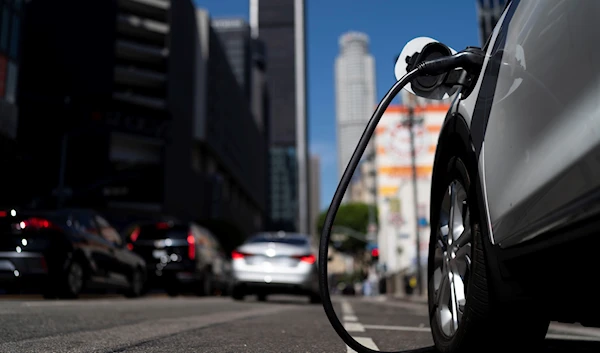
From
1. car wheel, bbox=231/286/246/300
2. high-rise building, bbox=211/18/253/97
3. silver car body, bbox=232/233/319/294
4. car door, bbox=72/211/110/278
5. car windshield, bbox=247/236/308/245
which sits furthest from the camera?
high-rise building, bbox=211/18/253/97

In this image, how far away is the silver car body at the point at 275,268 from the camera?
1152cm

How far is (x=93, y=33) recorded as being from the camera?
46438mm

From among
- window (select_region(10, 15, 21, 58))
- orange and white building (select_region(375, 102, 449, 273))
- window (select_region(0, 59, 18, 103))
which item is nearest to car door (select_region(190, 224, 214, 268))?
window (select_region(0, 59, 18, 103))

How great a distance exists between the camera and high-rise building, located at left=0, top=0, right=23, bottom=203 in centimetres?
2650

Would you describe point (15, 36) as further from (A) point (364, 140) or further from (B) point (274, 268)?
(A) point (364, 140)

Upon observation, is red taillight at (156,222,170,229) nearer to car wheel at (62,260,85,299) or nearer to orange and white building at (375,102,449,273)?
car wheel at (62,260,85,299)

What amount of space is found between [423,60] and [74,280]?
25.1 feet

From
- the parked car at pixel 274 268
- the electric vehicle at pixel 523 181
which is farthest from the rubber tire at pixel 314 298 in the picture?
the electric vehicle at pixel 523 181

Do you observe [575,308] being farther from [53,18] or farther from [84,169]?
[53,18]

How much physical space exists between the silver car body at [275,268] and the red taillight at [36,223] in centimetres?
370

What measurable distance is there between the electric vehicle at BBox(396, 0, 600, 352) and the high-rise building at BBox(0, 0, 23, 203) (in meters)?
25.8

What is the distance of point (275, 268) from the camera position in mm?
11602

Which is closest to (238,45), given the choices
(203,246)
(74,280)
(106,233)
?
(203,246)

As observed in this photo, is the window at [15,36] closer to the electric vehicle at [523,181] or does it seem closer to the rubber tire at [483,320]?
the electric vehicle at [523,181]
